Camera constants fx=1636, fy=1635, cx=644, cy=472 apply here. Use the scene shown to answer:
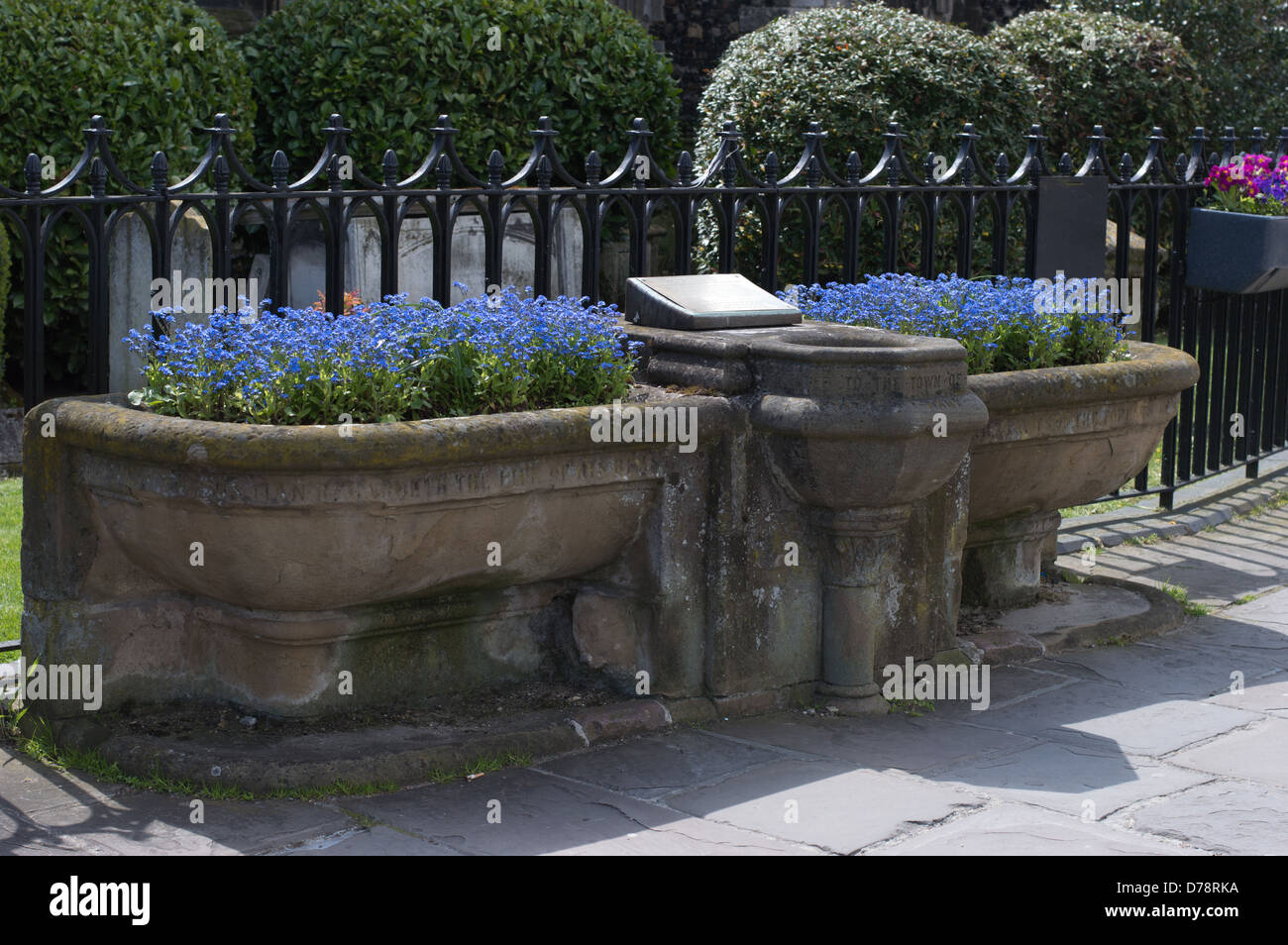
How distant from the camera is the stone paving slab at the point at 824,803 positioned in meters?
3.92

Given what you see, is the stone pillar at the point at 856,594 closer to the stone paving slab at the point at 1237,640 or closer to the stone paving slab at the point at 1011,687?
the stone paving slab at the point at 1011,687

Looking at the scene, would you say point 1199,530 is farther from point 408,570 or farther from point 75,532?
point 75,532

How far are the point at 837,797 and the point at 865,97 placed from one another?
6.57 meters

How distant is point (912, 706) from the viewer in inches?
195

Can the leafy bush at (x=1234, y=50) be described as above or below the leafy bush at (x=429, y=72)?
above

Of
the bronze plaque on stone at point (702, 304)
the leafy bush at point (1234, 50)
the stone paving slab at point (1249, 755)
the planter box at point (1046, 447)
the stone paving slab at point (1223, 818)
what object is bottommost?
the stone paving slab at point (1249, 755)

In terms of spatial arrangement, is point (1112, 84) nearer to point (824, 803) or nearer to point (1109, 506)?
point (1109, 506)

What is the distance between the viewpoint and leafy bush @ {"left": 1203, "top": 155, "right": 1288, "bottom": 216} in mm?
7750

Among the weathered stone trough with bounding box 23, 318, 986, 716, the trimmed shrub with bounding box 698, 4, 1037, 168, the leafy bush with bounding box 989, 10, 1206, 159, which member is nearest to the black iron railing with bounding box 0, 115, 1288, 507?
the trimmed shrub with bounding box 698, 4, 1037, 168

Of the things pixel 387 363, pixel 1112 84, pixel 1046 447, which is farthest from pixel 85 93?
pixel 1112 84

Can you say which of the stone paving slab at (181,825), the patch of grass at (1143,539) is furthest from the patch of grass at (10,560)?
the patch of grass at (1143,539)

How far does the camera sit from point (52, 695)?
4.38 m

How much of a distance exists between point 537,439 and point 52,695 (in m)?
1.48

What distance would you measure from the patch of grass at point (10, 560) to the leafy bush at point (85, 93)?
1.12m
